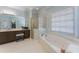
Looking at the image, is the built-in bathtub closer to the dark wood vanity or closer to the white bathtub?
the white bathtub

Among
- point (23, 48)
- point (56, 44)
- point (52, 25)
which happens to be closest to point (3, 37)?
point (23, 48)

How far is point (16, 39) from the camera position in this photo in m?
5.96

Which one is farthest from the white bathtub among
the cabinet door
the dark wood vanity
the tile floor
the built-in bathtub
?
the cabinet door

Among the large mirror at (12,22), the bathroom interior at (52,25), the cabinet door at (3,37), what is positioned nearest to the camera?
the bathroom interior at (52,25)

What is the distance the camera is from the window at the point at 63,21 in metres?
3.50

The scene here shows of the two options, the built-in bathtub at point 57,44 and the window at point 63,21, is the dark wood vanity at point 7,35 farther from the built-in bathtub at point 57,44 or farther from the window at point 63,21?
the built-in bathtub at point 57,44

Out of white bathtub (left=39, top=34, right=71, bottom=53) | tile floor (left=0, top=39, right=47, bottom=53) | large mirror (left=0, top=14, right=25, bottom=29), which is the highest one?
large mirror (left=0, top=14, right=25, bottom=29)

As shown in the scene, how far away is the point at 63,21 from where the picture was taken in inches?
160

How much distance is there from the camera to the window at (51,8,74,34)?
11.5 feet

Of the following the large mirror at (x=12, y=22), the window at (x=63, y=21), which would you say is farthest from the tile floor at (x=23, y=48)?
the window at (x=63, y=21)

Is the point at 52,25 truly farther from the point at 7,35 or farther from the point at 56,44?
the point at 7,35
